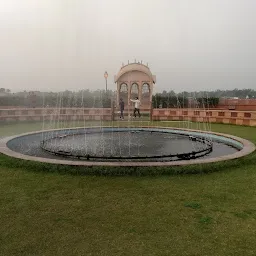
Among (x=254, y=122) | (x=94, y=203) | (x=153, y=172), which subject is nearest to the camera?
(x=94, y=203)

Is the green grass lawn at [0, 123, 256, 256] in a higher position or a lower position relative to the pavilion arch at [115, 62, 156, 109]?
lower

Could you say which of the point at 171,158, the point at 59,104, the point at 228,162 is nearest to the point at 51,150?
the point at 171,158

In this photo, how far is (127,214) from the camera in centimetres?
449

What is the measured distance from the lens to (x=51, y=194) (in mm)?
5336

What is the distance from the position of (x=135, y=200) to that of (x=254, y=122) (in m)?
12.9

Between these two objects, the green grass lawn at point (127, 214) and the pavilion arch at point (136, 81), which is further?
the pavilion arch at point (136, 81)

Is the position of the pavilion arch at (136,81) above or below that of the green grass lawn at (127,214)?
above

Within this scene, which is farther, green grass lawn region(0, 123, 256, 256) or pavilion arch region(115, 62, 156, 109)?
pavilion arch region(115, 62, 156, 109)

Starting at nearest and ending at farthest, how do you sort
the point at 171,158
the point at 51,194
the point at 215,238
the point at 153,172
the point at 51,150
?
1. the point at 215,238
2. the point at 51,194
3. the point at 153,172
4. the point at 171,158
5. the point at 51,150

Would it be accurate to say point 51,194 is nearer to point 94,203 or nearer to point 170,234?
point 94,203

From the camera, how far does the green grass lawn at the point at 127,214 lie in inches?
142

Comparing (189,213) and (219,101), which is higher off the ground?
(219,101)

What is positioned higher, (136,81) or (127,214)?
(136,81)

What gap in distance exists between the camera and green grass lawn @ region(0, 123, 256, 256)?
3.61 meters
